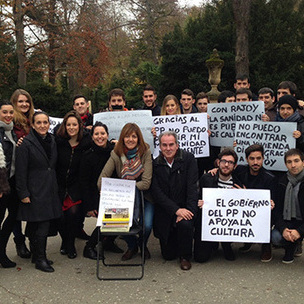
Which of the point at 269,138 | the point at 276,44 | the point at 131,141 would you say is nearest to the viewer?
the point at 131,141

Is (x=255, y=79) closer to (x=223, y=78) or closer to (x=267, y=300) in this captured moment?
(x=223, y=78)

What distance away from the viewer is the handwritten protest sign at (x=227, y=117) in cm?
537

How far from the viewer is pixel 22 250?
15.9 feet

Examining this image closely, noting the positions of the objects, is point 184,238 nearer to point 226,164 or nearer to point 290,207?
point 226,164

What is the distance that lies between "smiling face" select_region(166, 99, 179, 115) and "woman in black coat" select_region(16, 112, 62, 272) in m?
1.88

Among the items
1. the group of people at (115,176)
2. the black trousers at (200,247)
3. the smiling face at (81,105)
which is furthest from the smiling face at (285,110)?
the smiling face at (81,105)

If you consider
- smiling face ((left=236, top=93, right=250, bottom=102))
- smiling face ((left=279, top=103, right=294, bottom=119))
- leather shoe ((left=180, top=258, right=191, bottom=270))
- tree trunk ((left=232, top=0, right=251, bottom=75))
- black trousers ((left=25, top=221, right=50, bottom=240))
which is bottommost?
leather shoe ((left=180, top=258, right=191, bottom=270))

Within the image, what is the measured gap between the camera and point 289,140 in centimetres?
497

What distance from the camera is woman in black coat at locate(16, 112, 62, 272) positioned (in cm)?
425

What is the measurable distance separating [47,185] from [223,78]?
1421 cm

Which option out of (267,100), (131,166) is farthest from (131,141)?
(267,100)

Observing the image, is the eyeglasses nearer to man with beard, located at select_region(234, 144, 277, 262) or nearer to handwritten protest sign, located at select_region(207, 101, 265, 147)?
man with beard, located at select_region(234, 144, 277, 262)

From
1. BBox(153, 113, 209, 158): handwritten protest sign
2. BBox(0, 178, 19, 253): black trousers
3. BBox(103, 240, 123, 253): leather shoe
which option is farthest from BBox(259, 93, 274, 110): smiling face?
BBox(0, 178, 19, 253): black trousers

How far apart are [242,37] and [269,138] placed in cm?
1045
